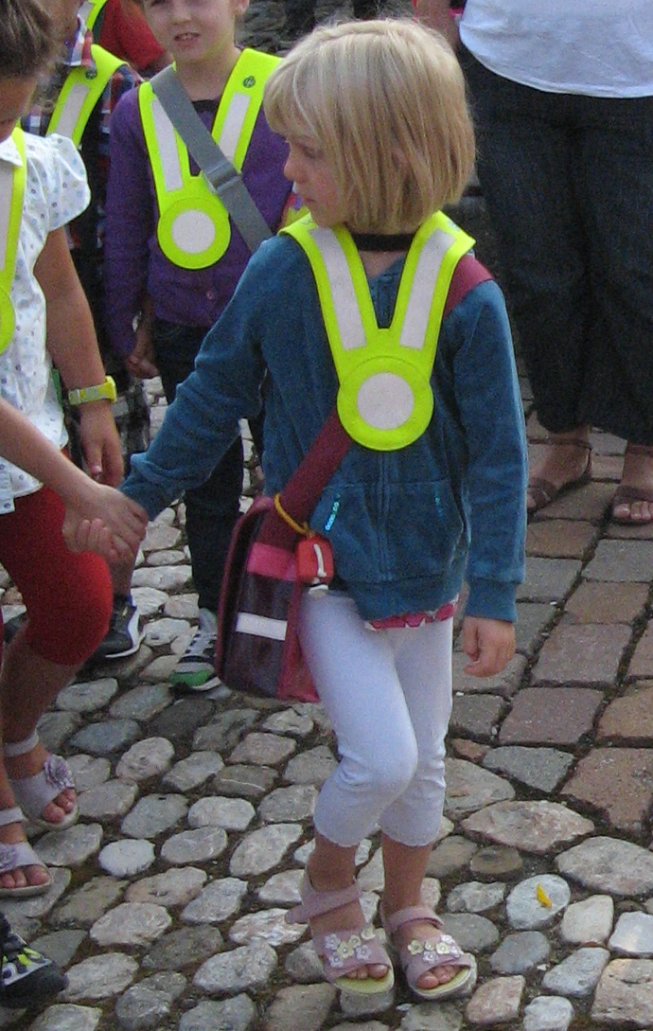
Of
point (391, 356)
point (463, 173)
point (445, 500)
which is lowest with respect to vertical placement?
point (445, 500)

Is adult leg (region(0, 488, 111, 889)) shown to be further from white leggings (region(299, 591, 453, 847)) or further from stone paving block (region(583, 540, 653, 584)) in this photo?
stone paving block (region(583, 540, 653, 584))

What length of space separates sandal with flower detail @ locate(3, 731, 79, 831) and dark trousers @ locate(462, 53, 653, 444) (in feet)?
6.65

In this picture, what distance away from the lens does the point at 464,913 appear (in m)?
3.36

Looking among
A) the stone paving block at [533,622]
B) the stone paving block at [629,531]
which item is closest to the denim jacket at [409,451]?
the stone paving block at [533,622]

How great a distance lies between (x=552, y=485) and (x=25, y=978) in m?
2.60

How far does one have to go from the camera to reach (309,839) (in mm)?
3629


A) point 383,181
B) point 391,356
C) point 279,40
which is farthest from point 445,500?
point 279,40

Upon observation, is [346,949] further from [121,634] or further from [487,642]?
[121,634]

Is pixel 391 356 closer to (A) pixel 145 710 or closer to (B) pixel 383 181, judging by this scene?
(B) pixel 383 181

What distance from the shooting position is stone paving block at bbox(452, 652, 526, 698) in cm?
418

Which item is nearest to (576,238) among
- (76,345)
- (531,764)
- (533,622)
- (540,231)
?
(540,231)

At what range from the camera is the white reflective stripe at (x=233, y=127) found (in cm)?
396

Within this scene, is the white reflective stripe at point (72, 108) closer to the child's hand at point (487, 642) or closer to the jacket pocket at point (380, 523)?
the jacket pocket at point (380, 523)

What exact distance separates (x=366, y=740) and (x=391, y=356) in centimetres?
62
